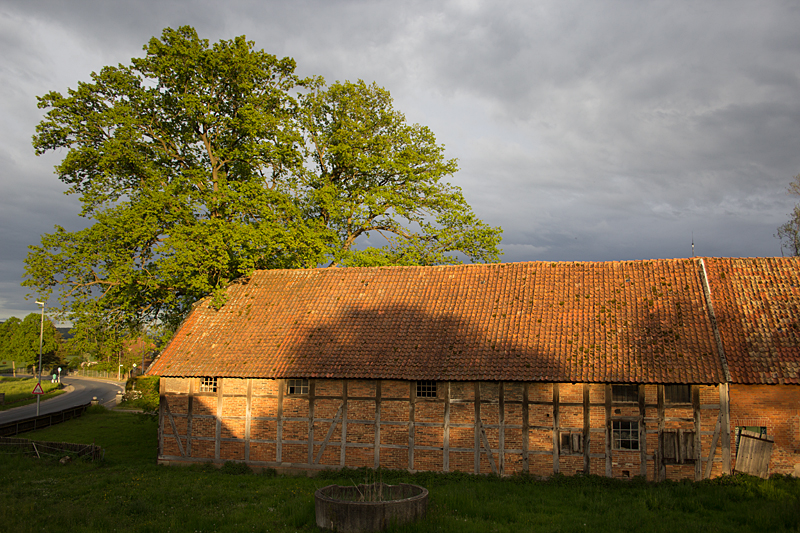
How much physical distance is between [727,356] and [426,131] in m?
17.4

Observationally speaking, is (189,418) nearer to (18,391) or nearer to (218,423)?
(218,423)

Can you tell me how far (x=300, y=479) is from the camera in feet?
54.1

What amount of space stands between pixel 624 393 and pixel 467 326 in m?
4.93

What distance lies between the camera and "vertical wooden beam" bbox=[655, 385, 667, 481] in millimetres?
15203

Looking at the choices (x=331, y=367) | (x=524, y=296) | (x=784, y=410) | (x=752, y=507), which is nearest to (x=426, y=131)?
(x=524, y=296)

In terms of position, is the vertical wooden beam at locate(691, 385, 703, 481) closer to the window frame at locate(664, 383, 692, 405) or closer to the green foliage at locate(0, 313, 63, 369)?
the window frame at locate(664, 383, 692, 405)

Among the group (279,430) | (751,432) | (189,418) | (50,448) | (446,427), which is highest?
(751,432)

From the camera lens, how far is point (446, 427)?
16656 mm

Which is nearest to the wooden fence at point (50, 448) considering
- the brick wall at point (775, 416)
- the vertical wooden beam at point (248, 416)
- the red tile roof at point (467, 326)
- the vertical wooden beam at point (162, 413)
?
the vertical wooden beam at point (162, 413)

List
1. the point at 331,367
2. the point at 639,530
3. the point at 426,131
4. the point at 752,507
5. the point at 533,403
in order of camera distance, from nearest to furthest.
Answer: the point at 639,530 → the point at 752,507 → the point at 533,403 → the point at 331,367 → the point at 426,131

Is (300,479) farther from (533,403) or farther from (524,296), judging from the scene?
(524,296)

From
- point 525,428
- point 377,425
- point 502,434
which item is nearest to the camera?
point 525,428

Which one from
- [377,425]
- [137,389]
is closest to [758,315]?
[377,425]

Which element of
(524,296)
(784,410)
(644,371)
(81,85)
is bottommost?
(784,410)
